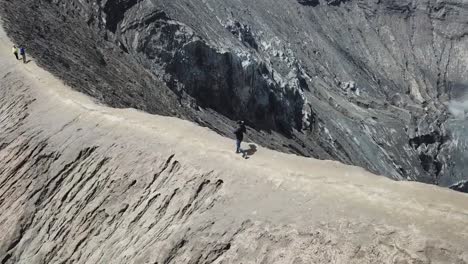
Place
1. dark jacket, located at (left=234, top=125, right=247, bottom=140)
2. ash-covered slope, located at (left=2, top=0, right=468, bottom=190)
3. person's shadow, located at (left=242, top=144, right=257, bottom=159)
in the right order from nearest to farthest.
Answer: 1. person's shadow, located at (left=242, top=144, right=257, bottom=159)
2. dark jacket, located at (left=234, top=125, right=247, bottom=140)
3. ash-covered slope, located at (left=2, top=0, right=468, bottom=190)

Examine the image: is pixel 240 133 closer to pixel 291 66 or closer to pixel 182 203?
pixel 182 203

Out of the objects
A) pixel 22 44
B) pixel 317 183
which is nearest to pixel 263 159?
pixel 317 183

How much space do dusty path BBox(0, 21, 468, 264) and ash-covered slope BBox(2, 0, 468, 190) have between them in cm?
1115

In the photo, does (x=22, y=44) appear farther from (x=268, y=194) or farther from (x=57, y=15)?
(x=268, y=194)

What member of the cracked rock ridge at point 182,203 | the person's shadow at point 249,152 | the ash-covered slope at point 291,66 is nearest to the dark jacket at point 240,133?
the person's shadow at point 249,152

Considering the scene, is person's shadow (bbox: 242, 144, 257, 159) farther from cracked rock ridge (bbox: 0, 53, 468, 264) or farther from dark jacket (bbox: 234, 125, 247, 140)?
dark jacket (bbox: 234, 125, 247, 140)

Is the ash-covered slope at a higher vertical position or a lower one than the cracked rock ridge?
lower

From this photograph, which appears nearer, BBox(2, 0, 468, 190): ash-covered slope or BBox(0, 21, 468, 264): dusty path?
BBox(0, 21, 468, 264): dusty path

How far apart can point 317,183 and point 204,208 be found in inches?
124

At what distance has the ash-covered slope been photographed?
4881cm

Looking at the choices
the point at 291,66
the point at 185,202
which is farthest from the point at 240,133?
the point at 291,66

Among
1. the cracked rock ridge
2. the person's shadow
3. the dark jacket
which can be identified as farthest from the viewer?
the dark jacket

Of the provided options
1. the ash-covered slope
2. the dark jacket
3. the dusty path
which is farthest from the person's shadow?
the ash-covered slope

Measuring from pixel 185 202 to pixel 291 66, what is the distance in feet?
226
